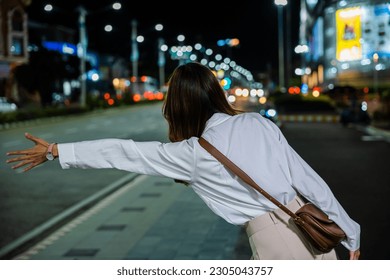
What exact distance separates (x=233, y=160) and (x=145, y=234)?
5770mm

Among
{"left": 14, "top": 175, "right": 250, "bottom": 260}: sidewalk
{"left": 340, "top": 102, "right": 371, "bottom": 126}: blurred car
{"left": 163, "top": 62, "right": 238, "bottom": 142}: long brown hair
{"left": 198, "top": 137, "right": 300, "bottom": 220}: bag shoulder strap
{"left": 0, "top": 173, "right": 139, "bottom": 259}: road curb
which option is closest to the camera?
{"left": 198, "top": 137, "right": 300, "bottom": 220}: bag shoulder strap

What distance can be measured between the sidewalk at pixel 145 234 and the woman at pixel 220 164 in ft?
12.8

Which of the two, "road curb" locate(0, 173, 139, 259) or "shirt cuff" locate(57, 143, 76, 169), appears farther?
"road curb" locate(0, 173, 139, 259)

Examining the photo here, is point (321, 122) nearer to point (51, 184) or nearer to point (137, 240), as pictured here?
point (51, 184)

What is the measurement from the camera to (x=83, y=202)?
10.5 metres

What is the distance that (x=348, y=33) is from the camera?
5550 centimetres

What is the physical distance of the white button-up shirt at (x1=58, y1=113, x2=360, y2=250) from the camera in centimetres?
260

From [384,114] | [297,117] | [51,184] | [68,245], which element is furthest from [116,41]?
[68,245]

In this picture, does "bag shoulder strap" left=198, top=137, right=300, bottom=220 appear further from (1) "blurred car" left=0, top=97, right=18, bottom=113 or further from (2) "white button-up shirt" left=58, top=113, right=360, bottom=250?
(1) "blurred car" left=0, top=97, right=18, bottom=113

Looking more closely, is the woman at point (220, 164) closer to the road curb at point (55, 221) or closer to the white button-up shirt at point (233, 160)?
the white button-up shirt at point (233, 160)

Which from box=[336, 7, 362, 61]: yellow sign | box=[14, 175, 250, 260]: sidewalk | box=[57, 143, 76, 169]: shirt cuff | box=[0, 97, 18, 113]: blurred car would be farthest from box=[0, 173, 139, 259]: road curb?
box=[336, 7, 362, 61]: yellow sign

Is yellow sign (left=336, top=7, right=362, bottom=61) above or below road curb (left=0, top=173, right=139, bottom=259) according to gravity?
above

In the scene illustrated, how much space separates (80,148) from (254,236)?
742 mm

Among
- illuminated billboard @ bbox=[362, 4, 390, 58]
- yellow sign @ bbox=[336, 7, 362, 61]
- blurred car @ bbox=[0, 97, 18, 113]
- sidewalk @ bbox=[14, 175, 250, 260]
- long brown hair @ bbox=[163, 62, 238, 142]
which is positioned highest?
yellow sign @ bbox=[336, 7, 362, 61]
